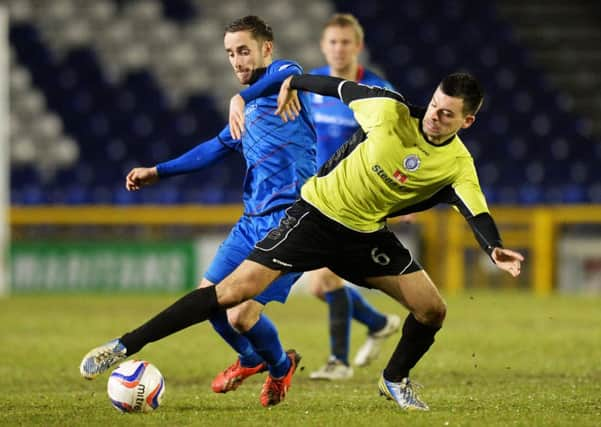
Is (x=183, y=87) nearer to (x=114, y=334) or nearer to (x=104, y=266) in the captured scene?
(x=104, y=266)

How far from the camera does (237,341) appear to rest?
267 inches

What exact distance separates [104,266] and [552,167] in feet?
→ 23.6

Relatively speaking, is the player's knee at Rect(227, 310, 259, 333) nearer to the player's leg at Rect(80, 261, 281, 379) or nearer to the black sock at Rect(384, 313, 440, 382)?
the player's leg at Rect(80, 261, 281, 379)

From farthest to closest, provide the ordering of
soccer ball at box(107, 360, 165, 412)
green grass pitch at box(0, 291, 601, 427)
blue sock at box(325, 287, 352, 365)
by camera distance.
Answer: blue sock at box(325, 287, 352, 365) → soccer ball at box(107, 360, 165, 412) → green grass pitch at box(0, 291, 601, 427)

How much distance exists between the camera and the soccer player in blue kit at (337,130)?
8.51 m

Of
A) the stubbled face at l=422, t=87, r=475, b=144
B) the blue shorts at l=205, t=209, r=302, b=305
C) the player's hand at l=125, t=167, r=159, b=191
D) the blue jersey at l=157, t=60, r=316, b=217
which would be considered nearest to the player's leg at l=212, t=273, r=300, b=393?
the blue shorts at l=205, t=209, r=302, b=305

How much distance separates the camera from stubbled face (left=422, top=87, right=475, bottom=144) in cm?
567

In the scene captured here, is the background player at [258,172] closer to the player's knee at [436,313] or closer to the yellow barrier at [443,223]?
the player's knee at [436,313]

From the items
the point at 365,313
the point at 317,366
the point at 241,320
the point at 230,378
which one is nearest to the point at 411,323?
the point at 241,320

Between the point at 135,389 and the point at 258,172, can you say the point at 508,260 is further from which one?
the point at 135,389

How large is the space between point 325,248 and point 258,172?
80cm

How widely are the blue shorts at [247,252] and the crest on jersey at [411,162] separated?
0.96 metres

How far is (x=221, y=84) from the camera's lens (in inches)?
819

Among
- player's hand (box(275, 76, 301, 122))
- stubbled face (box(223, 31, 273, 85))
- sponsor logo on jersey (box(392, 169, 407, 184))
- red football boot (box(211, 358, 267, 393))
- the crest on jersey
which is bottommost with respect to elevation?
red football boot (box(211, 358, 267, 393))
